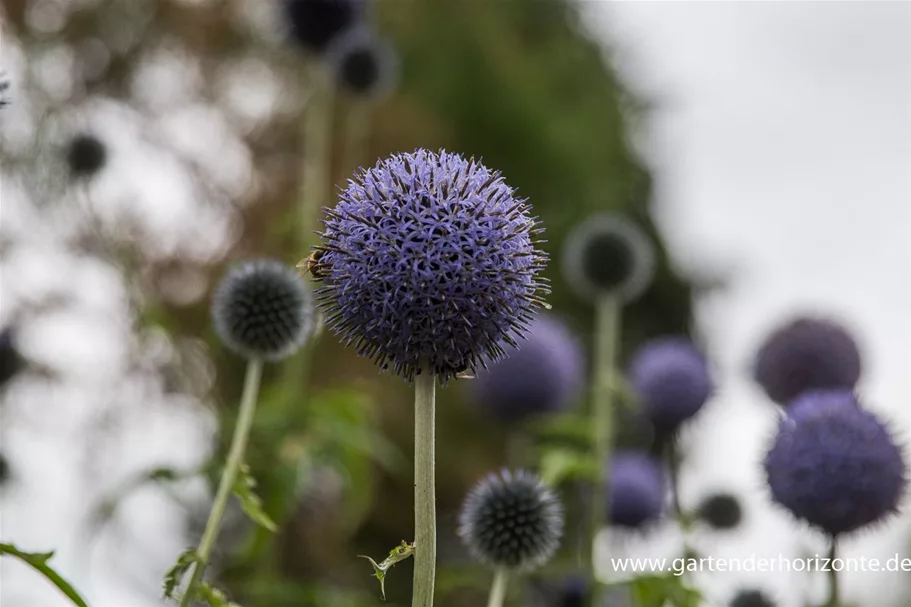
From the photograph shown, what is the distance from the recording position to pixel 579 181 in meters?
13.5

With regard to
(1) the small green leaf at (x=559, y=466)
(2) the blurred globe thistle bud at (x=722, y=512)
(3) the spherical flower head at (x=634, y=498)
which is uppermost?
(3) the spherical flower head at (x=634, y=498)

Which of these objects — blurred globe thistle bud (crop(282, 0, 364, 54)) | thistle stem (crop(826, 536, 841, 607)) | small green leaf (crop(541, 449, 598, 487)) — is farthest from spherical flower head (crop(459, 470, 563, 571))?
blurred globe thistle bud (crop(282, 0, 364, 54))

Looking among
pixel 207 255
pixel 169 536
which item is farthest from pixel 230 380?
pixel 169 536

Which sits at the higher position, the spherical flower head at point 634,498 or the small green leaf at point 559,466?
the spherical flower head at point 634,498

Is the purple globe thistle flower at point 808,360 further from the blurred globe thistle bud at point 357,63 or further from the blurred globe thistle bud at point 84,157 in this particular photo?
the blurred globe thistle bud at point 84,157

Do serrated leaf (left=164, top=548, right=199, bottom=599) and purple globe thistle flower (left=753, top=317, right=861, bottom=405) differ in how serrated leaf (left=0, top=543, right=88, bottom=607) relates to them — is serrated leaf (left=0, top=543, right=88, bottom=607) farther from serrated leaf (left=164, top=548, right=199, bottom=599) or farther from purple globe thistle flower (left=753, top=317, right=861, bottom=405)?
purple globe thistle flower (left=753, top=317, right=861, bottom=405)

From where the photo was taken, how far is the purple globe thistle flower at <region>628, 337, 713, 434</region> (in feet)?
14.4

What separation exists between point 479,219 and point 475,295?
171mm

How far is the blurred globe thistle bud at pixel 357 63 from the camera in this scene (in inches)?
204

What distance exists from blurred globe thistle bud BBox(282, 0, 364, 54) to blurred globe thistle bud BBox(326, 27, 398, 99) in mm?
54

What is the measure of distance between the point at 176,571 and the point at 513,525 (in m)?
1.02

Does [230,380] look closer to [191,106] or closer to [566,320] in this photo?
[191,106]

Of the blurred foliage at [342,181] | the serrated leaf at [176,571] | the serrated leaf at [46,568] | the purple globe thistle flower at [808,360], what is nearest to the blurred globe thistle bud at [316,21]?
the blurred foliage at [342,181]

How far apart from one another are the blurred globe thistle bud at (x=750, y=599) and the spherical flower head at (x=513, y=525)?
1095 millimetres
